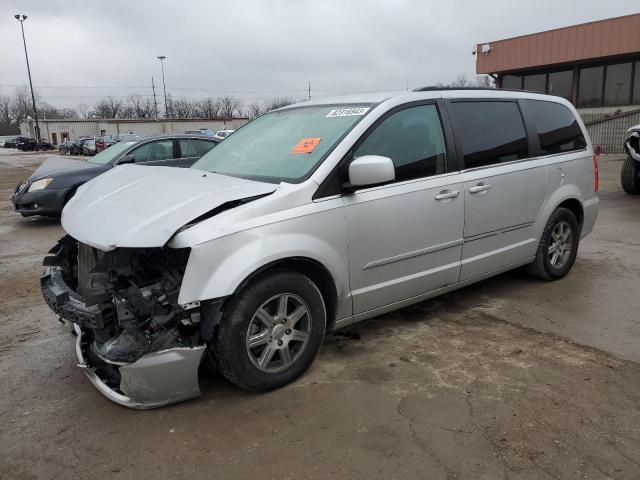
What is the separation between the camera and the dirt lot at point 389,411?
98.4 inches

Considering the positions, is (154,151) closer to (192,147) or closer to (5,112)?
(192,147)

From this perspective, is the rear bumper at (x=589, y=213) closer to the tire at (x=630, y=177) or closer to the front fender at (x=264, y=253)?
the front fender at (x=264, y=253)

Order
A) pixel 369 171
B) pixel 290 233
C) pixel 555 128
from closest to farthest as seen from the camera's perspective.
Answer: pixel 290 233 → pixel 369 171 → pixel 555 128

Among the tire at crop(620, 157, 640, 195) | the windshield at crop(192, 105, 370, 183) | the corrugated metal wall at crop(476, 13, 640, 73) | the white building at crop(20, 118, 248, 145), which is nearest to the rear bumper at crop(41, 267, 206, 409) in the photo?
the windshield at crop(192, 105, 370, 183)

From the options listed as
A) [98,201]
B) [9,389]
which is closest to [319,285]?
[98,201]

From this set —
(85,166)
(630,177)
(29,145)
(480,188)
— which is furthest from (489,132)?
(29,145)

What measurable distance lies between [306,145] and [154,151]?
690cm

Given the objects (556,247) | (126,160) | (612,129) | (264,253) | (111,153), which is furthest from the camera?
(612,129)

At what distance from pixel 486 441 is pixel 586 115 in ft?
82.2

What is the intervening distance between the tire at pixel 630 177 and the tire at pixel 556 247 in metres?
6.31

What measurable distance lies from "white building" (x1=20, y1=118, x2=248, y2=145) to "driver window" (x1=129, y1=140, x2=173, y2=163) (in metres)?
51.1

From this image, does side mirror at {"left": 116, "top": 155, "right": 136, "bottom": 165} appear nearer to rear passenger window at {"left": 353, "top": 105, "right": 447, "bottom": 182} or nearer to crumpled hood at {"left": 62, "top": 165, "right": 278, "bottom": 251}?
crumpled hood at {"left": 62, "top": 165, "right": 278, "bottom": 251}

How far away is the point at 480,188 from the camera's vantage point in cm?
408

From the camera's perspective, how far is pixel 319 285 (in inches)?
132
